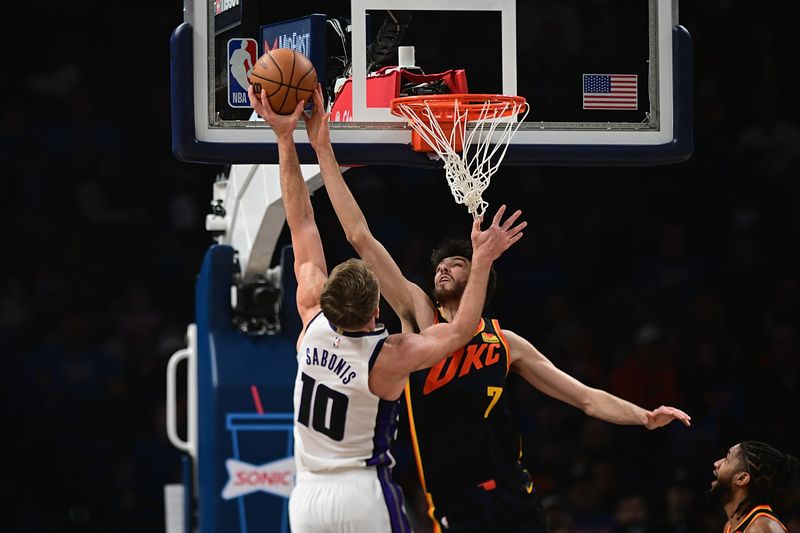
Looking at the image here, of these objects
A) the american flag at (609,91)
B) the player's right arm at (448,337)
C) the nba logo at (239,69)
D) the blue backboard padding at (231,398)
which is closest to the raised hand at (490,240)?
the player's right arm at (448,337)

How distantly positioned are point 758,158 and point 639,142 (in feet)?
19.8

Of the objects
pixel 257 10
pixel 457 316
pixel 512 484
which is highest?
pixel 257 10

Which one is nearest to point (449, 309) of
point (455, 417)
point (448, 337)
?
point (455, 417)

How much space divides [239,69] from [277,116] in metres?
0.47

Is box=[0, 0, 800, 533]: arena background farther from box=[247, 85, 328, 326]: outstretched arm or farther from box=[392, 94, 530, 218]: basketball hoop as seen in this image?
box=[247, 85, 328, 326]: outstretched arm

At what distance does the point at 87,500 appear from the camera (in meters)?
9.97

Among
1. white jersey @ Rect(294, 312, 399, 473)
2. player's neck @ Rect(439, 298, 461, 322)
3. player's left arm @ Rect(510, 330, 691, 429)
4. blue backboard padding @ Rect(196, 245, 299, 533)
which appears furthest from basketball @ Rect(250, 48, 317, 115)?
blue backboard padding @ Rect(196, 245, 299, 533)

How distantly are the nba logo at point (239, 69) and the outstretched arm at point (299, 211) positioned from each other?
1.02ft

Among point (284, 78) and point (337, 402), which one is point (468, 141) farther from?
point (337, 402)

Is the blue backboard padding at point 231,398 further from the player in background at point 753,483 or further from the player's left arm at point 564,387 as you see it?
the player in background at point 753,483

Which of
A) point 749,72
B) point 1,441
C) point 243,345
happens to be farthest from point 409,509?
point 749,72

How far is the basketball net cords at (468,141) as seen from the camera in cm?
516

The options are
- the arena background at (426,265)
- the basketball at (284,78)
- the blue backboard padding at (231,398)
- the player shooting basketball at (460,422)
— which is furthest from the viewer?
the arena background at (426,265)

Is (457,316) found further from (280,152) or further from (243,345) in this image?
(243,345)
